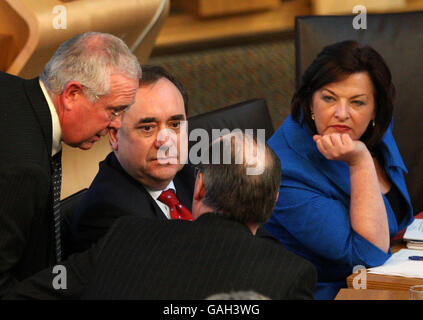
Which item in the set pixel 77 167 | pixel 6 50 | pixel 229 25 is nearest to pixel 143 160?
pixel 6 50

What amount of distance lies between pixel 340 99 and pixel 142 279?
116cm

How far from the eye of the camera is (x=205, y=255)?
135 centimetres

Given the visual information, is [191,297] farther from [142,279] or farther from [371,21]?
[371,21]

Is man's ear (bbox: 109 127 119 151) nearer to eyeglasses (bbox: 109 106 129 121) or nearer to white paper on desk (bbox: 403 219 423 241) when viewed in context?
eyeglasses (bbox: 109 106 129 121)

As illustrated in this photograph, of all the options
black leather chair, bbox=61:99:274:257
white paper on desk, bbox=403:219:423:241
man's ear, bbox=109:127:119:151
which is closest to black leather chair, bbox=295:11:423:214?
black leather chair, bbox=61:99:274:257

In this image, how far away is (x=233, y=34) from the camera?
5.15 metres

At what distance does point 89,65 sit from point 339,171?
906 mm

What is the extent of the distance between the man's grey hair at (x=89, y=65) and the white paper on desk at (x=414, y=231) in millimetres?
1054

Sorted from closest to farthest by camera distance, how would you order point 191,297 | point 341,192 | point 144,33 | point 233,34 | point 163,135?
1. point 191,297
2. point 163,135
3. point 341,192
4. point 144,33
5. point 233,34

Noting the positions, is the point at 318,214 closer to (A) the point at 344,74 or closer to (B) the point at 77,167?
(A) the point at 344,74

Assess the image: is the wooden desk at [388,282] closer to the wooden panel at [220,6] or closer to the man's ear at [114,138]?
the man's ear at [114,138]

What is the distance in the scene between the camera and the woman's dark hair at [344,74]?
2.29m

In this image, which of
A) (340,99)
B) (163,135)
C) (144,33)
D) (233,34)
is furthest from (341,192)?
(233,34)

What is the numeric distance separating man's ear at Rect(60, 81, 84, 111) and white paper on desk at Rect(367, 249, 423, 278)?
36.5 inches
